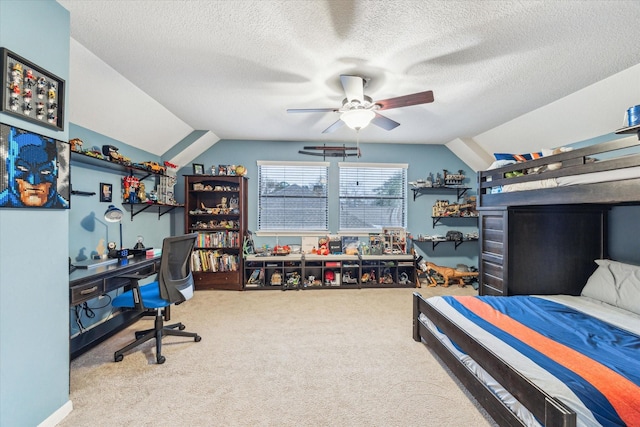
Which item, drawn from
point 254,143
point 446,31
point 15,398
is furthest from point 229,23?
point 254,143

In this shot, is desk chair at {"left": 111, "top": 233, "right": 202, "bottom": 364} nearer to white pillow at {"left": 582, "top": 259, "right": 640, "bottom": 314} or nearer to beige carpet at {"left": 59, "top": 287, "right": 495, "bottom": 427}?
beige carpet at {"left": 59, "top": 287, "right": 495, "bottom": 427}

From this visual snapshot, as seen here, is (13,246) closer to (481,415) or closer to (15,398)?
(15,398)

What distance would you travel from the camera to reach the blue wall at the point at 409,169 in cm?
461

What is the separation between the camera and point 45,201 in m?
1.50

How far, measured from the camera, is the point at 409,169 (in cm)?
479

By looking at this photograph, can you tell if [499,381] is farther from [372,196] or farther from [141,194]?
[141,194]

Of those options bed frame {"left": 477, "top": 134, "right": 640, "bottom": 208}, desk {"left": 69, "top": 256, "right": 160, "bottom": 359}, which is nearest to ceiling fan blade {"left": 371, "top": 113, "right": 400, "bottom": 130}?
bed frame {"left": 477, "top": 134, "right": 640, "bottom": 208}

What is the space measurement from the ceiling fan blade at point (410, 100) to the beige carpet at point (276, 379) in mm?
2138

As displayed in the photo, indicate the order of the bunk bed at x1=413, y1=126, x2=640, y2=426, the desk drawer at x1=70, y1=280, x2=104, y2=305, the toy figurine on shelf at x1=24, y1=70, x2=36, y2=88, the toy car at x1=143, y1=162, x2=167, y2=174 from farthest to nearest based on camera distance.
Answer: the toy car at x1=143, y1=162, x2=167, y2=174
the desk drawer at x1=70, y1=280, x2=104, y2=305
the toy figurine on shelf at x1=24, y1=70, x2=36, y2=88
the bunk bed at x1=413, y1=126, x2=640, y2=426

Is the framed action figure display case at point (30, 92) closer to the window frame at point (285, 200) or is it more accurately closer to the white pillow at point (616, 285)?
the window frame at point (285, 200)

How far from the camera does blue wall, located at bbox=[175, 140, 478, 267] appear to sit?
461 centimetres

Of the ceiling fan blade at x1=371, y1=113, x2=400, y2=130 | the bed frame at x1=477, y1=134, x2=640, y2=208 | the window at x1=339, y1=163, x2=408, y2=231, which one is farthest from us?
the window at x1=339, y1=163, x2=408, y2=231

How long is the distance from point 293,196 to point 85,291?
3146mm

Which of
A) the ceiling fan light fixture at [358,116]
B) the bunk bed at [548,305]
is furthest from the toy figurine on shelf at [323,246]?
the ceiling fan light fixture at [358,116]
